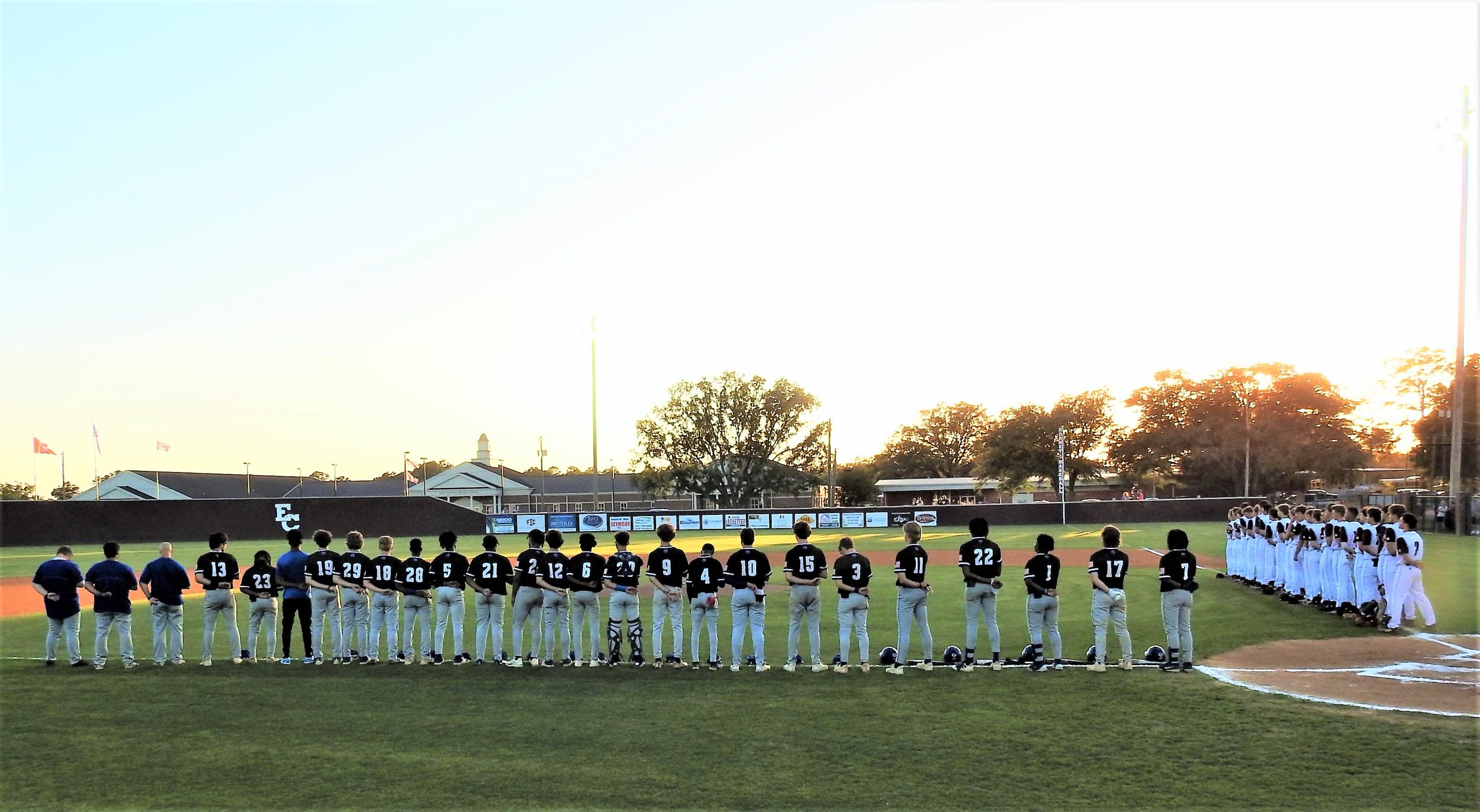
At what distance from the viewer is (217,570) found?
45.8ft

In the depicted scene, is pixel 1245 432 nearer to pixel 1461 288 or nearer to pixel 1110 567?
pixel 1461 288

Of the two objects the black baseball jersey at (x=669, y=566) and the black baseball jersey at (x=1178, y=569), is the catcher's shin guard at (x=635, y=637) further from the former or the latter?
the black baseball jersey at (x=1178, y=569)

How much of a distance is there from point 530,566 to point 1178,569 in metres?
8.16

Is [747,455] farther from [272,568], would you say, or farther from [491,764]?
[491,764]

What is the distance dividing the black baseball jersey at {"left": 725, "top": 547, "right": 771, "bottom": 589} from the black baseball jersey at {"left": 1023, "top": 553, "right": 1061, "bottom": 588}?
10.7ft

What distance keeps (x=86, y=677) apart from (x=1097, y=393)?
85.3 metres

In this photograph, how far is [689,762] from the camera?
Answer: 854 cm

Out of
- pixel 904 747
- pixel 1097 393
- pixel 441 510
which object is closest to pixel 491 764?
pixel 904 747

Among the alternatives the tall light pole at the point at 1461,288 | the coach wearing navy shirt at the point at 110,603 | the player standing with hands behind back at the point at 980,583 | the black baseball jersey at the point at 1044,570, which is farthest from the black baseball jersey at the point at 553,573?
the tall light pole at the point at 1461,288

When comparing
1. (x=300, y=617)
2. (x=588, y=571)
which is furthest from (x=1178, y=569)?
(x=300, y=617)

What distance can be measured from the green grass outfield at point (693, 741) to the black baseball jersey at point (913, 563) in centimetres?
123

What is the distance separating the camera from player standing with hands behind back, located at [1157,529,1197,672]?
12148 mm

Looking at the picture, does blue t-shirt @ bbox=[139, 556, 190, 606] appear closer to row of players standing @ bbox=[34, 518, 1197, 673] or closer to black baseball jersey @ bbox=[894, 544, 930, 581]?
row of players standing @ bbox=[34, 518, 1197, 673]

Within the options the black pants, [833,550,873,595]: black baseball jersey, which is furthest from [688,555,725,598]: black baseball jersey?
the black pants
